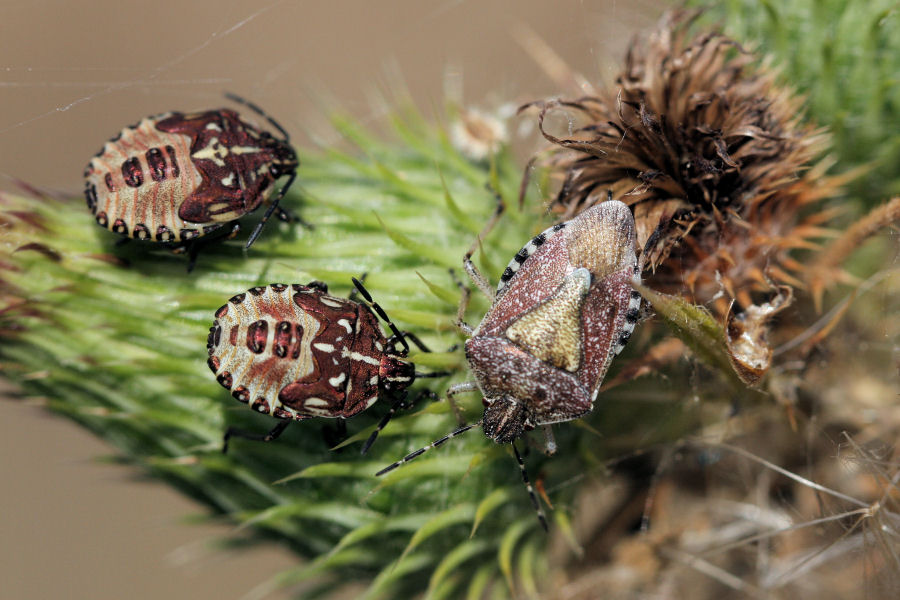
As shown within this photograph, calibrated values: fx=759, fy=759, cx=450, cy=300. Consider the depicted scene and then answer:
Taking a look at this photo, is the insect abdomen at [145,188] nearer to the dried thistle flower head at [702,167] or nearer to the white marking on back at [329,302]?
the white marking on back at [329,302]

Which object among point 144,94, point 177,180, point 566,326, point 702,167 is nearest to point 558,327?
point 566,326

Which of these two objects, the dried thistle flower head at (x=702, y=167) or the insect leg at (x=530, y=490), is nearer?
the dried thistle flower head at (x=702, y=167)

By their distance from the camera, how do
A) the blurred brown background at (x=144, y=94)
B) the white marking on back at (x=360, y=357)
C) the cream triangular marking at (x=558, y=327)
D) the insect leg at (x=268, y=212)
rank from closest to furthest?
the cream triangular marking at (x=558, y=327)
the white marking on back at (x=360, y=357)
the insect leg at (x=268, y=212)
the blurred brown background at (x=144, y=94)

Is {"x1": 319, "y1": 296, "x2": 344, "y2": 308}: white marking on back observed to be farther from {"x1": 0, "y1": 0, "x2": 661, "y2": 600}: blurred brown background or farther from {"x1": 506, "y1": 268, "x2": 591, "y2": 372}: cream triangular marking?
{"x1": 0, "y1": 0, "x2": 661, "y2": 600}: blurred brown background

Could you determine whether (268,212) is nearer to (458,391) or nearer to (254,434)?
(254,434)

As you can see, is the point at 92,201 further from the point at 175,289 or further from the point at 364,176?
the point at 364,176

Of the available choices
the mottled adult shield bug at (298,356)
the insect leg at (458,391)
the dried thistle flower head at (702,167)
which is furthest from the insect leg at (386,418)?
the dried thistle flower head at (702,167)

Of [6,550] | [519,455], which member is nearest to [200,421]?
[519,455]
